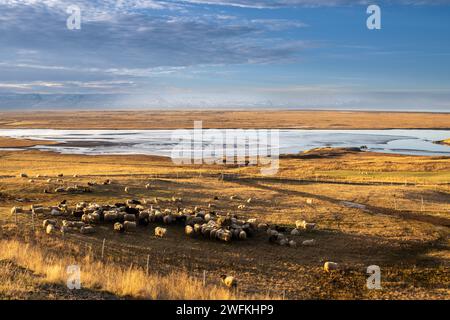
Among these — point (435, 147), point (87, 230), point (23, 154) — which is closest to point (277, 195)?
point (87, 230)

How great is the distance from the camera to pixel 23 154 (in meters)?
78.2

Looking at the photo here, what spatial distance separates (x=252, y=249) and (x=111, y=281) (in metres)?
8.94

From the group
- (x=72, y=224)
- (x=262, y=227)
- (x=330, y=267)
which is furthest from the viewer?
(x=262, y=227)

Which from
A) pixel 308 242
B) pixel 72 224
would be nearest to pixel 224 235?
pixel 308 242

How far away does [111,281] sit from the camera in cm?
1370

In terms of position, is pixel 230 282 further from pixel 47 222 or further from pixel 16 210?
pixel 16 210

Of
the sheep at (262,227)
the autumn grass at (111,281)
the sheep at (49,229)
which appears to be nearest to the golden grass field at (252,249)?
the autumn grass at (111,281)

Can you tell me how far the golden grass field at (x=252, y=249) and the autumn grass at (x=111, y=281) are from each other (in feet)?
0.12

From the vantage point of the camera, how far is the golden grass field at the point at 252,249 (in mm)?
13812

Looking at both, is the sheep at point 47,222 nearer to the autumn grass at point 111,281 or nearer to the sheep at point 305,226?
the autumn grass at point 111,281

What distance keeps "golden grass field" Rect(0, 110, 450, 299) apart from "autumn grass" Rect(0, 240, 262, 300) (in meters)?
0.04

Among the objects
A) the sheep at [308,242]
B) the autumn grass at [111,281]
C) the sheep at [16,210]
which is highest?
the autumn grass at [111,281]
